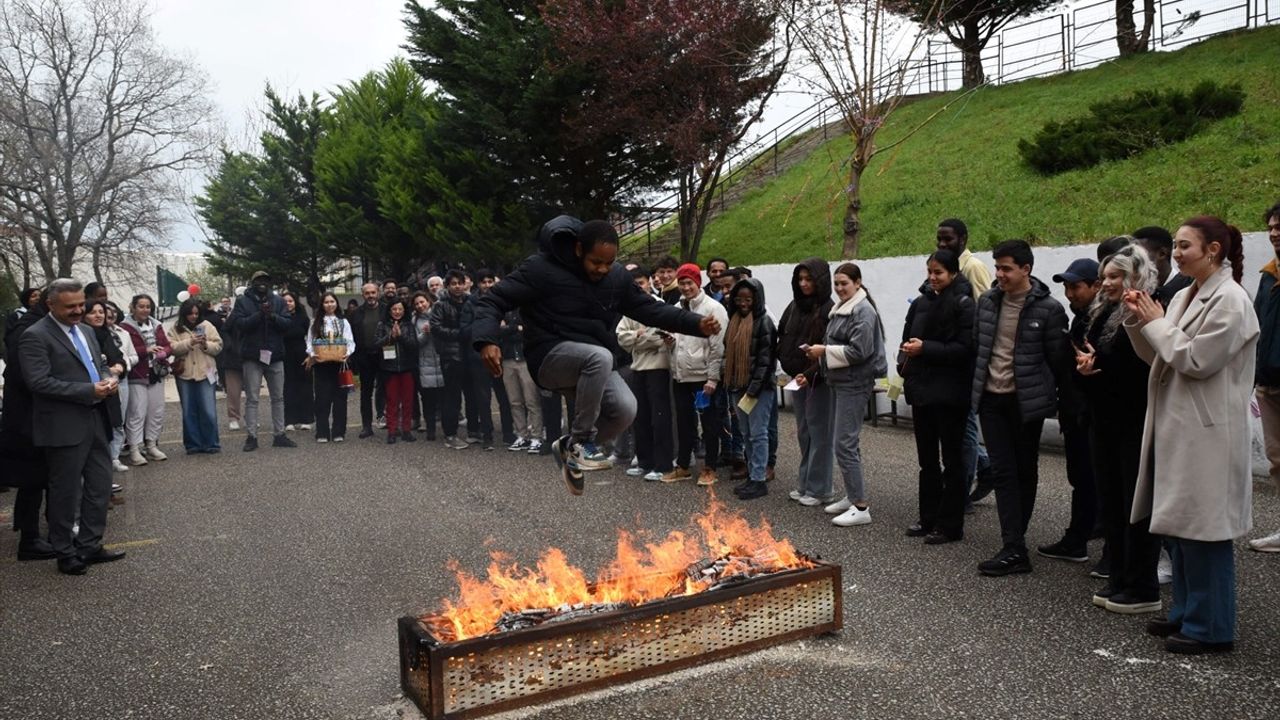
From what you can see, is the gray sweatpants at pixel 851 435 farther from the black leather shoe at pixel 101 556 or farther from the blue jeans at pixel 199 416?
the blue jeans at pixel 199 416

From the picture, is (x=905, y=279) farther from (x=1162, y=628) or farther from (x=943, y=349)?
(x=1162, y=628)

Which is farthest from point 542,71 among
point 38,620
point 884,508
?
point 38,620

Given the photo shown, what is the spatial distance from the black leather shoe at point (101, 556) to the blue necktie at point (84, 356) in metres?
1.30

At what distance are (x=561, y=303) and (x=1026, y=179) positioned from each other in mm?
18616

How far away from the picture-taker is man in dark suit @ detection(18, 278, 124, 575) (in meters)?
7.12

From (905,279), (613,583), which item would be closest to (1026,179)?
(905,279)

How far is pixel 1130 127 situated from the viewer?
2109 cm

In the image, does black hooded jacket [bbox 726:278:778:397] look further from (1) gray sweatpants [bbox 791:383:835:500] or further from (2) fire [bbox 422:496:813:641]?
(2) fire [bbox 422:496:813:641]

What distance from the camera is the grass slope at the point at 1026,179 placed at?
57.4 ft

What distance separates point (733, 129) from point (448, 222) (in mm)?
6965

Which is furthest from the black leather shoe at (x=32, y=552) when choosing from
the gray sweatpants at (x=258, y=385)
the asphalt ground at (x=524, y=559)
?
the gray sweatpants at (x=258, y=385)

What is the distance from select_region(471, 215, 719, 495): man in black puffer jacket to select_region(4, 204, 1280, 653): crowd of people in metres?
0.01

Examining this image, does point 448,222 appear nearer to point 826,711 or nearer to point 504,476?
point 504,476

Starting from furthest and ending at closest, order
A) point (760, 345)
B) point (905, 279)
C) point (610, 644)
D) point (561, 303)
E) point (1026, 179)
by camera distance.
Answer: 1. point (1026, 179)
2. point (905, 279)
3. point (760, 345)
4. point (561, 303)
5. point (610, 644)
